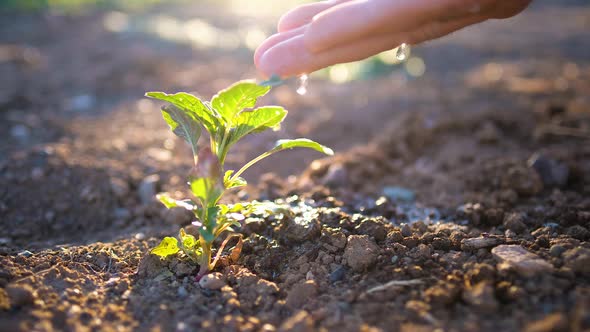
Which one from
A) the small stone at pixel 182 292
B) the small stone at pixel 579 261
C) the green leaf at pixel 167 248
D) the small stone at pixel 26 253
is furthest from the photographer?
the small stone at pixel 26 253

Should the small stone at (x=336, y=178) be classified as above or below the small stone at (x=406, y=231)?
above

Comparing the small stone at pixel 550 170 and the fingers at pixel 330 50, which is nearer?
the fingers at pixel 330 50

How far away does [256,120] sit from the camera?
6.28 ft

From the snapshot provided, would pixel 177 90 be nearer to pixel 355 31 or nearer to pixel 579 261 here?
pixel 355 31

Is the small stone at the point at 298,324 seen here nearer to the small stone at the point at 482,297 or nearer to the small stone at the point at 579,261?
the small stone at the point at 482,297

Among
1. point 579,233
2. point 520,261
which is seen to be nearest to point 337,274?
point 520,261

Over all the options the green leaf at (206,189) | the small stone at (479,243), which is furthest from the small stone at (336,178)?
the green leaf at (206,189)

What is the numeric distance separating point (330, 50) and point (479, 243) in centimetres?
107

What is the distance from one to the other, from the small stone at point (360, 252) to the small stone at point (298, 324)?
1.22ft

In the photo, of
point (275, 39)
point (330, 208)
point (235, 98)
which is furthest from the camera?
point (330, 208)

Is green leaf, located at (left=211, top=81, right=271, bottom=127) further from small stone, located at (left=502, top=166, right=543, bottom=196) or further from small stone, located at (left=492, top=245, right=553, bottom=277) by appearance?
small stone, located at (left=502, top=166, right=543, bottom=196)

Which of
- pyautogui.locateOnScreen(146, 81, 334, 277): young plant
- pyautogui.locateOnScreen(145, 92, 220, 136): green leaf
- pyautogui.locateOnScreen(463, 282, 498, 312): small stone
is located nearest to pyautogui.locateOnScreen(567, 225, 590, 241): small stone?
pyautogui.locateOnScreen(463, 282, 498, 312): small stone

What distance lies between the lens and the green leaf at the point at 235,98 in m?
1.69

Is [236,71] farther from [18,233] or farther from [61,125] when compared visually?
[18,233]
